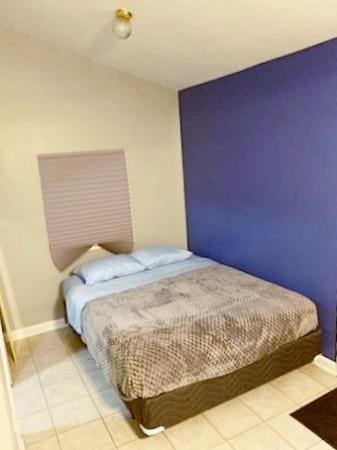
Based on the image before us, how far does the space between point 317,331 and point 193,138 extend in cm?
207

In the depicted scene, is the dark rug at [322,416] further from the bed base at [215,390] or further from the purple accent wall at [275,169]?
the purple accent wall at [275,169]

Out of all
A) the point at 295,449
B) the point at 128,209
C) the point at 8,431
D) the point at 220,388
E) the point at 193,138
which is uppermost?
the point at 193,138

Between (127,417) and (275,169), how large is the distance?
6.39 ft

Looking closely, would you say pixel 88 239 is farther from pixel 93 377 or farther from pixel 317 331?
pixel 317 331

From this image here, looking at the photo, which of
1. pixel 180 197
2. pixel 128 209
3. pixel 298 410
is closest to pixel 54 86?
pixel 128 209

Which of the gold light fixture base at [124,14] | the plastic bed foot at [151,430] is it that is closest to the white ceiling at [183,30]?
the gold light fixture base at [124,14]

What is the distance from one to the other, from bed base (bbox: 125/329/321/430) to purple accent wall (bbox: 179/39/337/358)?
0.24 m

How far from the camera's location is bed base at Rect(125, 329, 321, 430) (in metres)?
1.94

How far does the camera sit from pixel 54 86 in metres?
3.12

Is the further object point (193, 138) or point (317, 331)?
point (193, 138)

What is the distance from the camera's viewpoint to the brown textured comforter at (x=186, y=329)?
1.98 m

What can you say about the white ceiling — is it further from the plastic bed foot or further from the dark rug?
the plastic bed foot

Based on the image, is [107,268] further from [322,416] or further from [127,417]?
[322,416]

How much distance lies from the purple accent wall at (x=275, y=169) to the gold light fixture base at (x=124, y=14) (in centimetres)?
103
